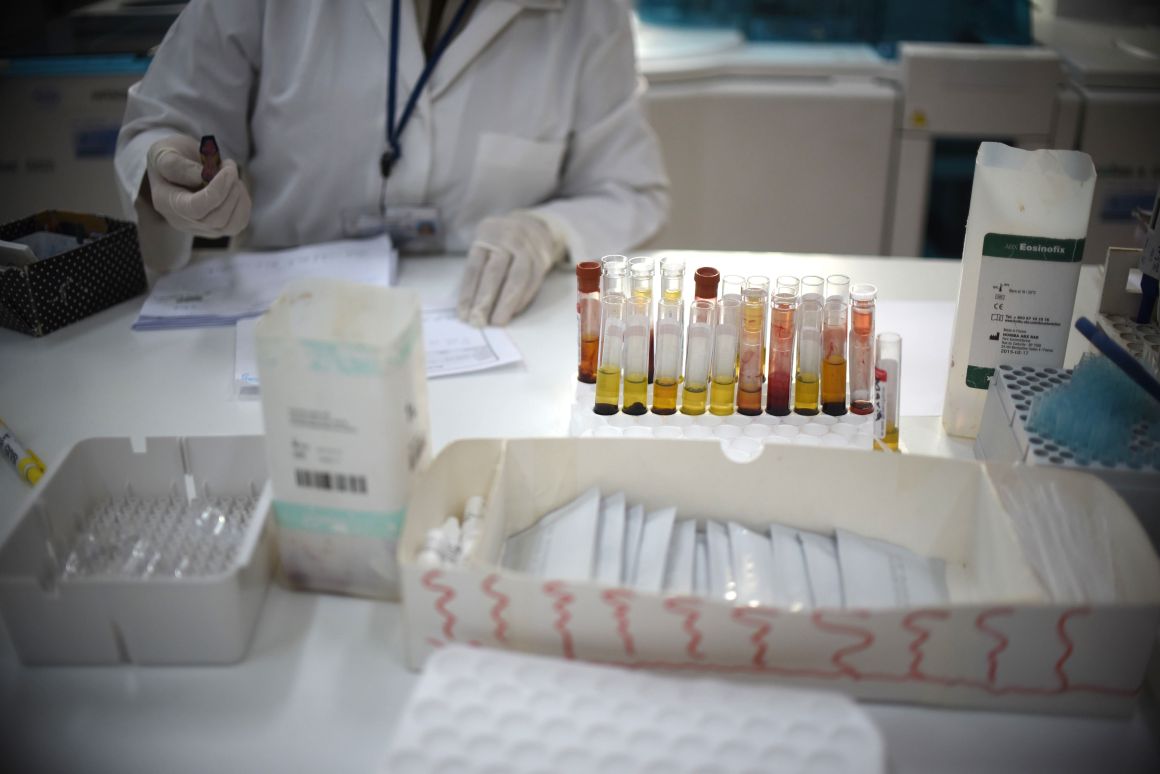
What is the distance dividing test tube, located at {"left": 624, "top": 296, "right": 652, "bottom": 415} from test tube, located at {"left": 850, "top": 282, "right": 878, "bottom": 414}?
0.22 metres

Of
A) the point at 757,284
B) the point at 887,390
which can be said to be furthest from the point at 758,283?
the point at 887,390

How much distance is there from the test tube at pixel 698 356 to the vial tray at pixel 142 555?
0.45 metres

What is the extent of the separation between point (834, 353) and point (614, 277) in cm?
27

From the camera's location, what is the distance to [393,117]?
5.14 feet

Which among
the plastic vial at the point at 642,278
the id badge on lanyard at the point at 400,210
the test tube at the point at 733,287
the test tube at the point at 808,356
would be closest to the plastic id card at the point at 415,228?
the id badge on lanyard at the point at 400,210

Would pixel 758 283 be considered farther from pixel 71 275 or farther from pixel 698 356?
pixel 71 275

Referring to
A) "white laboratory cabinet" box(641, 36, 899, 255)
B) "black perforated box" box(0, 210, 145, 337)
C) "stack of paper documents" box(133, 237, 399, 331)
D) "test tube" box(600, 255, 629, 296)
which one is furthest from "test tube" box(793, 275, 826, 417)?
"white laboratory cabinet" box(641, 36, 899, 255)

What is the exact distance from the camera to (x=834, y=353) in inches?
42.1

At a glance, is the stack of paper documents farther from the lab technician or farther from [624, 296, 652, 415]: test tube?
[624, 296, 652, 415]: test tube

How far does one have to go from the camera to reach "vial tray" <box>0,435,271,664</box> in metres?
0.75

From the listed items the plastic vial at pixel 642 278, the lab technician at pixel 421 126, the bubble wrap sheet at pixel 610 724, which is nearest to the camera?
the bubble wrap sheet at pixel 610 724

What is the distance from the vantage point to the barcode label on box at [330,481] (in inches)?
30.2

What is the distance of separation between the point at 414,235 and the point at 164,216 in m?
0.40

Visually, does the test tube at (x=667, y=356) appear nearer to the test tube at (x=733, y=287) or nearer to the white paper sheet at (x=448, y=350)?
the test tube at (x=733, y=287)
